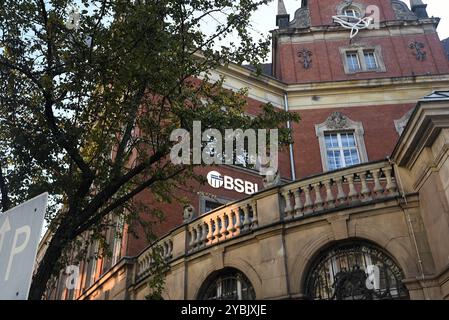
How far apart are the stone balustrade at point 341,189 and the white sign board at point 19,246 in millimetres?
7830

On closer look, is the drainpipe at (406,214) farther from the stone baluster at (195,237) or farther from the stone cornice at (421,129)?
the stone baluster at (195,237)

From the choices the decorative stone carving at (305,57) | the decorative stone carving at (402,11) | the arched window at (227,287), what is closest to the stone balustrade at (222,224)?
the arched window at (227,287)

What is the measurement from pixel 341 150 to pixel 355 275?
11824mm

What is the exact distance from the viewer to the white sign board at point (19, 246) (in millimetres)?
2521

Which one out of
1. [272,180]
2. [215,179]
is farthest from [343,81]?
[272,180]

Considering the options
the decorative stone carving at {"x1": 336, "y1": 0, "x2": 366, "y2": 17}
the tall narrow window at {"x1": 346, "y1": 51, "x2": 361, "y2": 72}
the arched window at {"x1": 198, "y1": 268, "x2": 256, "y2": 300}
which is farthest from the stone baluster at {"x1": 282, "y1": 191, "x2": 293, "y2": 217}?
the decorative stone carving at {"x1": 336, "y1": 0, "x2": 366, "y2": 17}

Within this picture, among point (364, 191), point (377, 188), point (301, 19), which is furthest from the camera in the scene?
point (301, 19)

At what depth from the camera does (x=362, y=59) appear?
75.5 feet

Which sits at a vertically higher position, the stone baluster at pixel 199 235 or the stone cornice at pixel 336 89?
the stone cornice at pixel 336 89

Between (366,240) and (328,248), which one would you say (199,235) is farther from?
(366,240)

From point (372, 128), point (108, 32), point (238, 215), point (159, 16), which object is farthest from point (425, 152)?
point (372, 128)

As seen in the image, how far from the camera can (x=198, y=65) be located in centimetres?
1059
